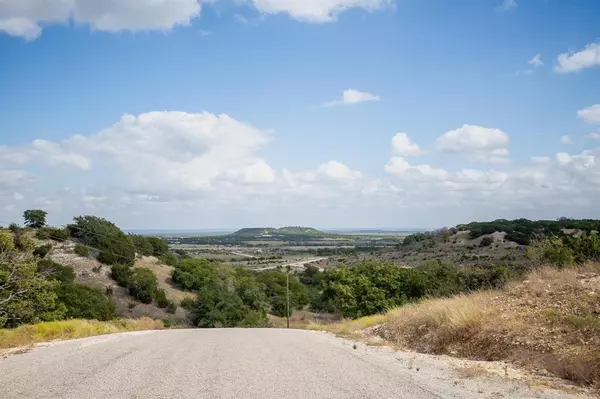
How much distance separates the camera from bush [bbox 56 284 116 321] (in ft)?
148

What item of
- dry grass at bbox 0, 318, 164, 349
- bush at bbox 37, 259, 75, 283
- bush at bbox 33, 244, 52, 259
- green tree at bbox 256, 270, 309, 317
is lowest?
green tree at bbox 256, 270, 309, 317

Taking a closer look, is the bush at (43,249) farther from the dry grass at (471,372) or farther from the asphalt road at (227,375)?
the dry grass at (471,372)

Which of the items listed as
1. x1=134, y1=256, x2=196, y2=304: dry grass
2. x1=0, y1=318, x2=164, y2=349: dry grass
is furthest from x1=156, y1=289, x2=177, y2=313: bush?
x1=0, y1=318, x2=164, y2=349: dry grass

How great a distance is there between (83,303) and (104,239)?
Result: 35409mm

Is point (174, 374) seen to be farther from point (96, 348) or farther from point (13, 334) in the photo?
point (13, 334)

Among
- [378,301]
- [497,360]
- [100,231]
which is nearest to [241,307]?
[378,301]

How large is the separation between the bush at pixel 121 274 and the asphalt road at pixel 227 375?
60.6 metres

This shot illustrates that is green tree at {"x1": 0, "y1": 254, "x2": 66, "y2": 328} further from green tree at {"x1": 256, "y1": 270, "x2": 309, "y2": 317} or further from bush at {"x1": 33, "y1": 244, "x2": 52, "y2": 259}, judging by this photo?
green tree at {"x1": 256, "y1": 270, "x2": 309, "y2": 317}

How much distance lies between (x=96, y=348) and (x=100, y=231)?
77.2 m

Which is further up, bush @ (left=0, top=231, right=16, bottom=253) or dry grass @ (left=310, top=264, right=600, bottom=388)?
bush @ (left=0, top=231, right=16, bottom=253)

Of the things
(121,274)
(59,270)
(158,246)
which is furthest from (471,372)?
(158,246)

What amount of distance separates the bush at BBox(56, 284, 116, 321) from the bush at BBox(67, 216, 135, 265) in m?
26.0

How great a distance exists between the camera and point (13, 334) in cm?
1474

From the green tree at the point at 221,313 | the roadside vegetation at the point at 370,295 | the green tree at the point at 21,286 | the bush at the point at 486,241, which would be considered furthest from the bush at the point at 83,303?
the bush at the point at 486,241
